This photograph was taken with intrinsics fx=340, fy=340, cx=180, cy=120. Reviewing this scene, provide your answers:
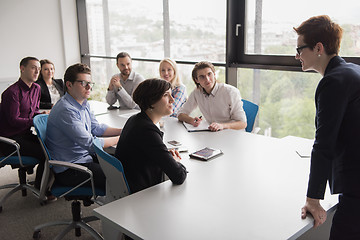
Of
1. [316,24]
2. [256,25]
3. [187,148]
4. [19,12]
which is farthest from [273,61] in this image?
[19,12]

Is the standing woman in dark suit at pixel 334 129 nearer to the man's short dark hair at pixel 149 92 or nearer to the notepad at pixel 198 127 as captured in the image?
the man's short dark hair at pixel 149 92

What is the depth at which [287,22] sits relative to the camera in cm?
367

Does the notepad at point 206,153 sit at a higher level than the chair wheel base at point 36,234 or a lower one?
higher

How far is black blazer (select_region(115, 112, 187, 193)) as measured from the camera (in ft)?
6.08

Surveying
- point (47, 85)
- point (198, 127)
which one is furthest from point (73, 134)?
point (47, 85)

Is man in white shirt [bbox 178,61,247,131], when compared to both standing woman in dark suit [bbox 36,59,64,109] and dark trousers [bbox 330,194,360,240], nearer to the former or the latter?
dark trousers [bbox 330,194,360,240]

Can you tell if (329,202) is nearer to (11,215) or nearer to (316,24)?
(316,24)

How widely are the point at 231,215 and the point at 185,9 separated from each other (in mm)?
3987

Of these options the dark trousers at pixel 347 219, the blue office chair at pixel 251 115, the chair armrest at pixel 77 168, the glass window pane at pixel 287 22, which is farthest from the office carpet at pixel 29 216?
the glass window pane at pixel 287 22

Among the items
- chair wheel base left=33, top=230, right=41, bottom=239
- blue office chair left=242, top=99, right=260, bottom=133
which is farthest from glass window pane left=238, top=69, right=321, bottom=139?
chair wheel base left=33, top=230, right=41, bottom=239

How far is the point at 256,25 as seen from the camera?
395cm

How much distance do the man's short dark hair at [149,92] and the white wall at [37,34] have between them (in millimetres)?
4824

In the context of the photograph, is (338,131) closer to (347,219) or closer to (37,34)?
(347,219)

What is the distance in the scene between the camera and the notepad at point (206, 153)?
7.35 ft
